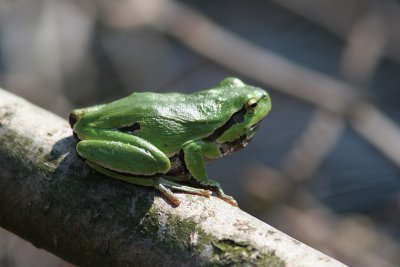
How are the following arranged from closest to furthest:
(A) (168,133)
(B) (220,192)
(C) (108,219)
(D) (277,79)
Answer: (C) (108,219), (B) (220,192), (A) (168,133), (D) (277,79)

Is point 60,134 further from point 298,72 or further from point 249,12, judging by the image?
point 249,12

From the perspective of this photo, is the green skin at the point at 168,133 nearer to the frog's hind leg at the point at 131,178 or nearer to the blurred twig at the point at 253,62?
the frog's hind leg at the point at 131,178

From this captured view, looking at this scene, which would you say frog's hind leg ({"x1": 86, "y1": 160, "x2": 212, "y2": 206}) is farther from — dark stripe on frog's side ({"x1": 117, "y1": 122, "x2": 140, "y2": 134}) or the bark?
dark stripe on frog's side ({"x1": 117, "y1": 122, "x2": 140, "y2": 134})

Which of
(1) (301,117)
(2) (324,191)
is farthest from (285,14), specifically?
(2) (324,191)

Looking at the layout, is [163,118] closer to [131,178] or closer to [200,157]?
[200,157]

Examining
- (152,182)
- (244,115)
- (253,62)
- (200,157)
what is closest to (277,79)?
(253,62)

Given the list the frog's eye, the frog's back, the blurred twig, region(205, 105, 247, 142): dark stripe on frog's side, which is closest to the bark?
the frog's back
